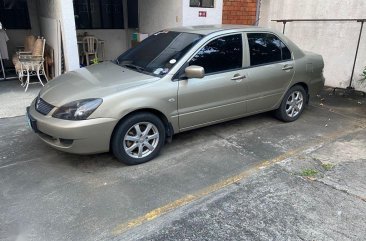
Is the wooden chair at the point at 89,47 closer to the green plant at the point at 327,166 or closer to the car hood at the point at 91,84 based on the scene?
the car hood at the point at 91,84

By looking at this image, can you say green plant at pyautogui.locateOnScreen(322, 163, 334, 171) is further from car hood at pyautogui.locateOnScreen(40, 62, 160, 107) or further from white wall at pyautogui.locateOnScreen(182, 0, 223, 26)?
white wall at pyautogui.locateOnScreen(182, 0, 223, 26)

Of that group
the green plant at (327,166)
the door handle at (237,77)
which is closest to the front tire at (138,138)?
the door handle at (237,77)

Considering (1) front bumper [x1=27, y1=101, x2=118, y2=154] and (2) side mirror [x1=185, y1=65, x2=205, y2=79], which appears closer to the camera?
(1) front bumper [x1=27, y1=101, x2=118, y2=154]

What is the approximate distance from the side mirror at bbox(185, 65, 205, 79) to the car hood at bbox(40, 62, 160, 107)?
375 mm

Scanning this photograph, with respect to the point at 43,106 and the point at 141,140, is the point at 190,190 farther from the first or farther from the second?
Result: the point at 43,106

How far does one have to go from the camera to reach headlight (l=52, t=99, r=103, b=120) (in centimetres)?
344

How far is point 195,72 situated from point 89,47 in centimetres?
606

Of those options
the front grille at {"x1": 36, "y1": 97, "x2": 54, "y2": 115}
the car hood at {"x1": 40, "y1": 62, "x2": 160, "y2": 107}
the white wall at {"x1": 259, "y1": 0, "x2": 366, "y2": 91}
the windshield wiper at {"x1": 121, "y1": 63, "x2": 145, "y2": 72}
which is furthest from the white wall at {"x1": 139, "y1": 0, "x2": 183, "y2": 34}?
the front grille at {"x1": 36, "y1": 97, "x2": 54, "y2": 115}

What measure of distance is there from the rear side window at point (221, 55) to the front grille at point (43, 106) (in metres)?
1.78

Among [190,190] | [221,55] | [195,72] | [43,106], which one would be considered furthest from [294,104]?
[43,106]

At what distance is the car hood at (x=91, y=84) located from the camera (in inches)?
142

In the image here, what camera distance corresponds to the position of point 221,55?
441 centimetres

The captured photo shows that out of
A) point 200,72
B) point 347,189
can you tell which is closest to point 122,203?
point 200,72

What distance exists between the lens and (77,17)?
941cm
